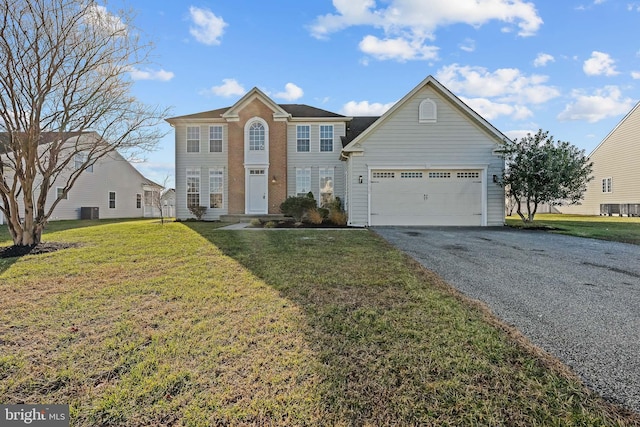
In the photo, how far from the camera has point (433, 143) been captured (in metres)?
14.3

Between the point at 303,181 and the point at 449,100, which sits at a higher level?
the point at 449,100

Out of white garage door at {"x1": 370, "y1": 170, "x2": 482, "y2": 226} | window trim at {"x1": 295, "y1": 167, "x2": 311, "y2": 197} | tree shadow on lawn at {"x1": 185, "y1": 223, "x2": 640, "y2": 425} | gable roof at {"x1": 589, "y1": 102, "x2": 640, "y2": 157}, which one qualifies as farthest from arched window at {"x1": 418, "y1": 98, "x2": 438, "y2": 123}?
gable roof at {"x1": 589, "y1": 102, "x2": 640, "y2": 157}

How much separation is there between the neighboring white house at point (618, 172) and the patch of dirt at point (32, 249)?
31617 mm

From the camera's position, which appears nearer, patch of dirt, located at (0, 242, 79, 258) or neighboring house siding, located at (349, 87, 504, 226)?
patch of dirt, located at (0, 242, 79, 258)

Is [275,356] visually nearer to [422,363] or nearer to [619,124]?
[422,363]

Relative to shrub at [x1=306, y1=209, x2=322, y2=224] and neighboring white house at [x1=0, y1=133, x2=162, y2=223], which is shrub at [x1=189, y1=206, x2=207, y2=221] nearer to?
neighboring white house at [x1=0, y1=133, x2=162, y2=223]

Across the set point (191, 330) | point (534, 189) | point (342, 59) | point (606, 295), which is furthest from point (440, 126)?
point (191, 330)

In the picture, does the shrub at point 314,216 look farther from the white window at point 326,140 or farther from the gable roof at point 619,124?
the gable roof at point 619,124

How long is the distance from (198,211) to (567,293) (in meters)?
17.3

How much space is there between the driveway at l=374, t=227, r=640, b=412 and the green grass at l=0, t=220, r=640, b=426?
12.4 inches

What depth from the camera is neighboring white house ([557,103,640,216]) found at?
23672 millimetres

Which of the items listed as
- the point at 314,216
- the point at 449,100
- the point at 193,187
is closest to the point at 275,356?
the point at 314,216

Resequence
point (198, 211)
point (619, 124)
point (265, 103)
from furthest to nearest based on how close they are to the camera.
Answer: point (619, 124) → point (198, 211) → point (265, 103)

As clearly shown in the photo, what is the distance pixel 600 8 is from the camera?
1077cm
